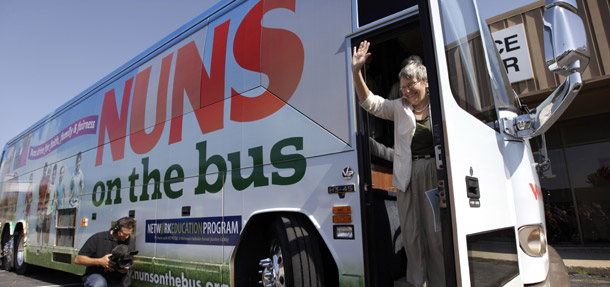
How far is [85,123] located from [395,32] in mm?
6075

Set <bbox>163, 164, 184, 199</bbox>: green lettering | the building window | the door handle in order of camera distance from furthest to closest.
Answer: the building window → <bbox>163, 164, 184, 199</bbox>: green lettering → the door handle

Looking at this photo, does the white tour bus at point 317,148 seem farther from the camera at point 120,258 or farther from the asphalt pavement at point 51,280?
the asphalt pavement at point 51,280

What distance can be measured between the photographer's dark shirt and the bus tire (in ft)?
18.7

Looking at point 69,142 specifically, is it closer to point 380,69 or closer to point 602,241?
point 380,69

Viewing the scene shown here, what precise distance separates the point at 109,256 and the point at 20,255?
22.0ft

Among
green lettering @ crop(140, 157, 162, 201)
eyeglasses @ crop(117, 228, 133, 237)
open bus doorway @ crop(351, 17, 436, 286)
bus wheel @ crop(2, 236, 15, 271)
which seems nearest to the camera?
open bus doorway @ crop(351, 17, 436, 286)

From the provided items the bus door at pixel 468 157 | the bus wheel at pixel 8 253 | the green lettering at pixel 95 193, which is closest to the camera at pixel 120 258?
the green lettering at pixel 95 193

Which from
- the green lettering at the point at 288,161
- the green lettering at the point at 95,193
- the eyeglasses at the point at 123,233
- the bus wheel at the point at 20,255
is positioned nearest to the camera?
the green lettering at the point at 288,161

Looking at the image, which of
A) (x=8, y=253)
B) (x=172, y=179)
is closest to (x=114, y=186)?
(x=172, y=179)

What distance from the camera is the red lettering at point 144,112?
464 cm

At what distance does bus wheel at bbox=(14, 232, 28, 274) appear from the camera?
903cm

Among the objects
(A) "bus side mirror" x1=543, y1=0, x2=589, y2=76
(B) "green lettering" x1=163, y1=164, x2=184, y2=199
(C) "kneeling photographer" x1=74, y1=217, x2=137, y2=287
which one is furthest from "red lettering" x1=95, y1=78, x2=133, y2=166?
(A) "bus side mirror" x1=543, y1=0, x2=589, y2=76

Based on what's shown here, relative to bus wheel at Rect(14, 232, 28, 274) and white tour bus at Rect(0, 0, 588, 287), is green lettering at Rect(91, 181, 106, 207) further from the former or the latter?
bus wheel at Rect(14, 232, 28, 274)

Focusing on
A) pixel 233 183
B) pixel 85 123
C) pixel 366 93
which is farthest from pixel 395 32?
pixel 85 123
